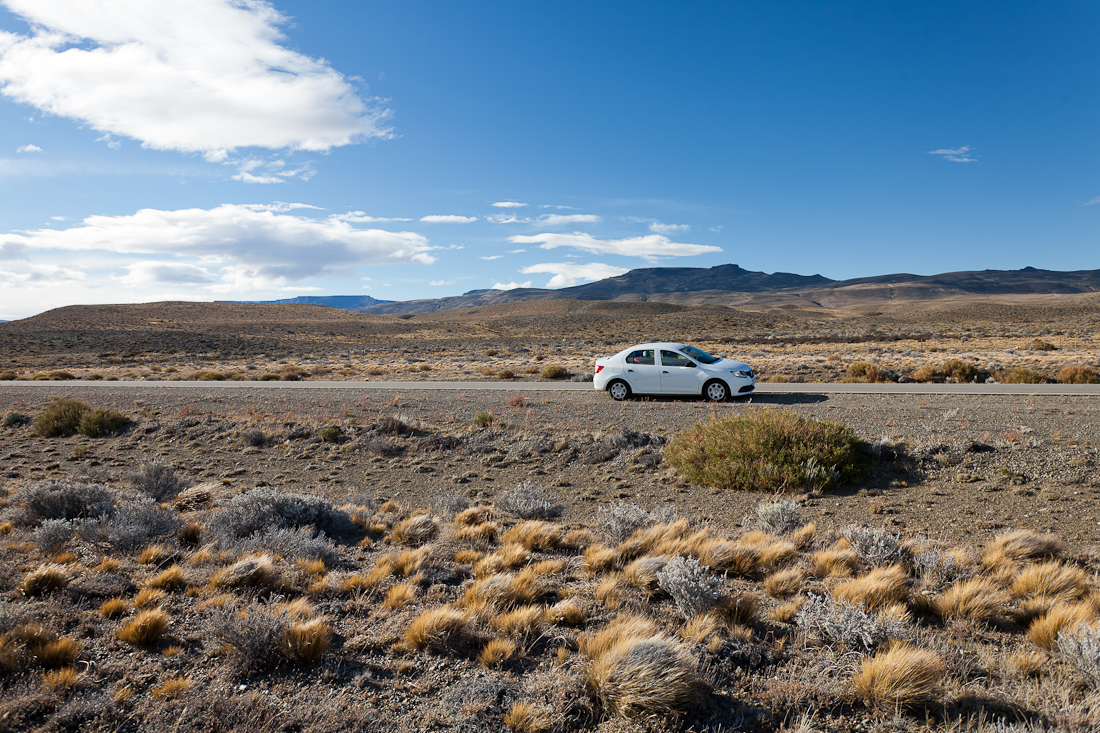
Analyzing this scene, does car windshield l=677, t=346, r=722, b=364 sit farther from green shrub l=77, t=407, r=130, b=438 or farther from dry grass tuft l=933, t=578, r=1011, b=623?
green shrub l=77, t=407, r=130, b=438

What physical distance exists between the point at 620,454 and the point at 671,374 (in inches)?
218

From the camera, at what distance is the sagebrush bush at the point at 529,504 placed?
25.7 feet

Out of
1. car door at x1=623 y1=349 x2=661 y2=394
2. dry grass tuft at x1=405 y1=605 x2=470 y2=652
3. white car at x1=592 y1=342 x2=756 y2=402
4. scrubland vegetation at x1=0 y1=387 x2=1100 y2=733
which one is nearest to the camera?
scrubland vegetation at x1=0 y1=387 x2=1100 y2=733

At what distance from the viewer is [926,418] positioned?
11906 millimetres

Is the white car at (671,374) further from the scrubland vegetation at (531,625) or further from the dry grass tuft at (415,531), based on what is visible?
the dry grass tuft at (415,531)

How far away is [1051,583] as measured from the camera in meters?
4.67

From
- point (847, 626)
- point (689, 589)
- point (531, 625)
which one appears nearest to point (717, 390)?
point (689, 589)

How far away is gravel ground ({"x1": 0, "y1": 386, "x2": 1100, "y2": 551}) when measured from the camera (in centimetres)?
756

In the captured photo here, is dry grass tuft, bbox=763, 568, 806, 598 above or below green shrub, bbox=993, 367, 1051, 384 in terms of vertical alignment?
below

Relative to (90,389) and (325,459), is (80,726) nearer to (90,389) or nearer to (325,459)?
(325,459)

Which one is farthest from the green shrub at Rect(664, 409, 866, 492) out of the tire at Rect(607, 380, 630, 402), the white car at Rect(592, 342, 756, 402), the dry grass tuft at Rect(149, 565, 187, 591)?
the dry grass tuft at Rect(149, 565, 187, 591)

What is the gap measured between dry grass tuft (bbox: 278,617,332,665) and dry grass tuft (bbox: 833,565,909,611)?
12.8 feet

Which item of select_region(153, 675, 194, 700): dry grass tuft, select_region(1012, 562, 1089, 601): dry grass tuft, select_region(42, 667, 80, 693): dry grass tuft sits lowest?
select_region(1012, 562, 1089, 601): dry grass tuft

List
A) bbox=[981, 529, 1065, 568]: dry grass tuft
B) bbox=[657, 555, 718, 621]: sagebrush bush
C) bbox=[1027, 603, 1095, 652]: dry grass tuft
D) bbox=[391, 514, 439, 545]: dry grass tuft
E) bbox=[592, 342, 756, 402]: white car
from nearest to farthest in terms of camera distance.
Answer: bbox=[1027, 603, 1095, 652]: dry grass tuft < bbox=[657, 555, 718, 621]: sagebrush bush < bbox=[981, 529, 1065, 568]: dry grass tuft < bbox=[391, 514, 439, 545]: dry grass tuft < bbox=[592, 342, 756, 402]: white car
